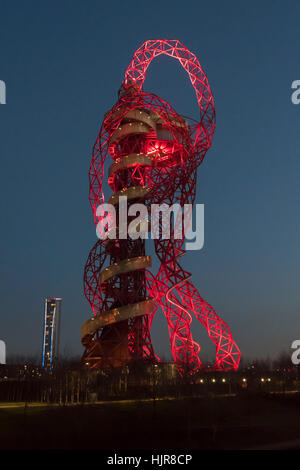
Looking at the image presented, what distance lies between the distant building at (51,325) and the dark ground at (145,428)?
11966cm

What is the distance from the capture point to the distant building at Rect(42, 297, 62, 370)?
14588 centimetres

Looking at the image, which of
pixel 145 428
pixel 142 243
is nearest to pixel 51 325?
pixel 142 243

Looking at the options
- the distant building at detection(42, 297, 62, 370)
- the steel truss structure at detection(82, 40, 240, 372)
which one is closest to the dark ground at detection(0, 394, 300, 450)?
the steel truss structure at detection(82, 40, 240, 372)

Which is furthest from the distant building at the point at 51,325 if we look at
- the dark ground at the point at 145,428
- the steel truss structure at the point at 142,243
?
the dark ground at the point at 145,428

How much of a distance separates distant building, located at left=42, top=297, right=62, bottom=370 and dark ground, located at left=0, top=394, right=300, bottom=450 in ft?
393

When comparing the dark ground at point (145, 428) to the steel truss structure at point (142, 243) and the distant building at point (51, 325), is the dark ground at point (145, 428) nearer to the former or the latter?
the steel truss structure at point (142, 243)

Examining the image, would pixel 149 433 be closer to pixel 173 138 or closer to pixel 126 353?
pixel 126 353

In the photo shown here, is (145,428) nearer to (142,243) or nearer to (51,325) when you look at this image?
(142,243)

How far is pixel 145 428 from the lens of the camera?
23.1 meters

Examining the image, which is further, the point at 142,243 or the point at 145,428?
the point at 142,243

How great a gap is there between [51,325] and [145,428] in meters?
140

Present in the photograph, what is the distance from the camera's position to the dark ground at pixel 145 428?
20.6 metres

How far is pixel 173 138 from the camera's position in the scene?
2165 inches

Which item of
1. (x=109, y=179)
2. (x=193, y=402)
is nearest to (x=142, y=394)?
(x=193, y=402)
